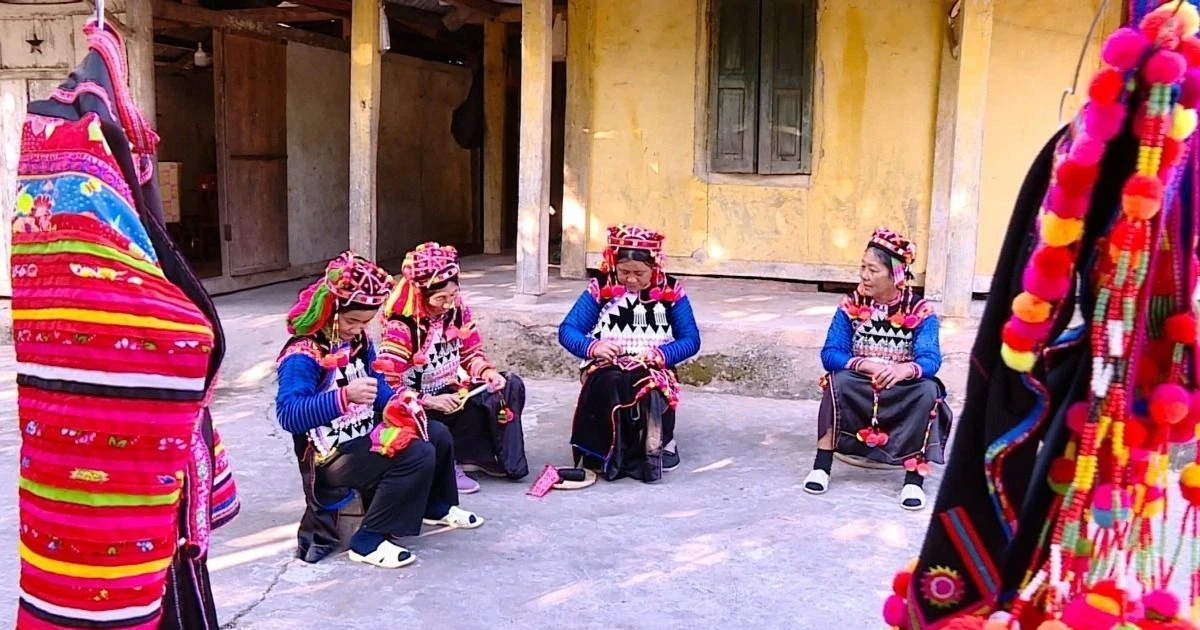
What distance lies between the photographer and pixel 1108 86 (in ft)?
5.27

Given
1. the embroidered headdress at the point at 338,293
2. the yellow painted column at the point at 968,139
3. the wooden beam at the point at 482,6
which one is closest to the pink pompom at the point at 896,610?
the embroidered headdress at the point at 338,293

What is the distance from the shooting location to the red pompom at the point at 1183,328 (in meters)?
1.68

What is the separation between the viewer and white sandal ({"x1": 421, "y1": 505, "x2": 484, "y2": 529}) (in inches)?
171

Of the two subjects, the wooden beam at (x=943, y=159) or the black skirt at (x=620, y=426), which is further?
the wooden beam at (x=943, y=159)

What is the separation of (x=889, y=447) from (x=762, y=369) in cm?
187

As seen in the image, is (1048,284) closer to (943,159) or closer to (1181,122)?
(1181,122)

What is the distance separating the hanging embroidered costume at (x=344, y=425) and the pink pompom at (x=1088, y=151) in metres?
2.57

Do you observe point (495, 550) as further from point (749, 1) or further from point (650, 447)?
point (749, 1)

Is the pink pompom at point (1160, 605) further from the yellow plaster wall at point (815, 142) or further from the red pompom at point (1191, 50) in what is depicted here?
the yellow plaster wall at point (815, 142)

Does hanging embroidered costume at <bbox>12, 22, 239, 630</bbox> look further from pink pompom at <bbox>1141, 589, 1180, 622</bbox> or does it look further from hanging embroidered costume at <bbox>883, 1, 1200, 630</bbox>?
pink pompom at <bbox>1141, 589, 1180, 622</bbox>

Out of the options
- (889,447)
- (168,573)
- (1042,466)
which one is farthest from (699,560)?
(1042,466)

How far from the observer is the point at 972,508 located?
1890mm

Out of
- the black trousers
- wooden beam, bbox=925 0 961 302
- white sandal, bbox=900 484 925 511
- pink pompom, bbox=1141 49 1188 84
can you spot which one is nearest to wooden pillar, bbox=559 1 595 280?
wooden beam, bbox=925 0 961 302

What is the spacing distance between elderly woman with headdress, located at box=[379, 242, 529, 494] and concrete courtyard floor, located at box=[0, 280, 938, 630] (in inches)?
7.5
